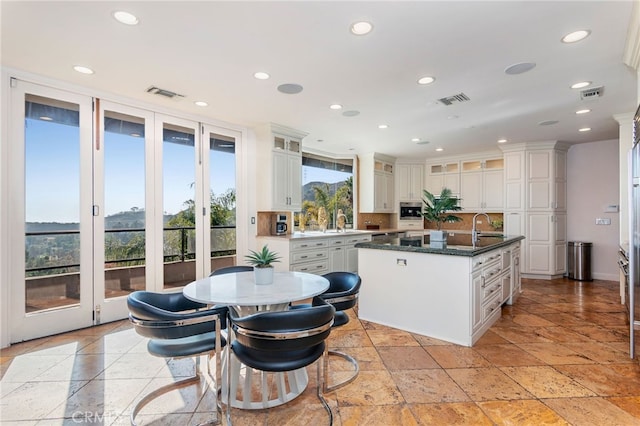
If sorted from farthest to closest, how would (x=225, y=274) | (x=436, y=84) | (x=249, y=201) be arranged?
1. (x=249, y=201)
2. (x=436, y=84)
3. (x=225, y=274)

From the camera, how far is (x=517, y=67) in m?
2.98

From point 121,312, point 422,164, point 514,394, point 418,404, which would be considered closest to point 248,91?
point 121,312

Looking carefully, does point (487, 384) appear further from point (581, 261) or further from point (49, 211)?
point (581, 261)

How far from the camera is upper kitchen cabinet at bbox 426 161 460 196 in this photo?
7.27 metres

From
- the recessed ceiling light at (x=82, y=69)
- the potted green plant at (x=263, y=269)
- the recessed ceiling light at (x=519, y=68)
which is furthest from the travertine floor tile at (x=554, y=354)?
the recessed ceiling light at (x=82, y=69)

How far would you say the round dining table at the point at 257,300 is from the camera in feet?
6.27

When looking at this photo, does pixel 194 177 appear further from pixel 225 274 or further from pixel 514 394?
pixel 514 394

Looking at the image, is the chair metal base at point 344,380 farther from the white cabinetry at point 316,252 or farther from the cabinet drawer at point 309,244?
the cabinet drawer at point 309,244

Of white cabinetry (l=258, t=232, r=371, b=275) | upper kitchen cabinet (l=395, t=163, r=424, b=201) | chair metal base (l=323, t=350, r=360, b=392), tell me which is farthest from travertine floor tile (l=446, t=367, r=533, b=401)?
upper kitchen cabinet (l=395, t=163, r=424, b=201)

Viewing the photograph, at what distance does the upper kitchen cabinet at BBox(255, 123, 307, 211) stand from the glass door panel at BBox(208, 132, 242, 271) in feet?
1.39

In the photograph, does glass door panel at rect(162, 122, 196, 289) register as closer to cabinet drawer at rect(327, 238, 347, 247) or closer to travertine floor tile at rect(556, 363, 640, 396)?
cabinet drawer at rect(327, 238, 347, 247)

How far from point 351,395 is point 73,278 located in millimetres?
3185

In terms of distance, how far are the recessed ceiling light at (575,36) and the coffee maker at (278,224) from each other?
410 centimetres

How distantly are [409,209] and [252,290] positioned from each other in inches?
243
